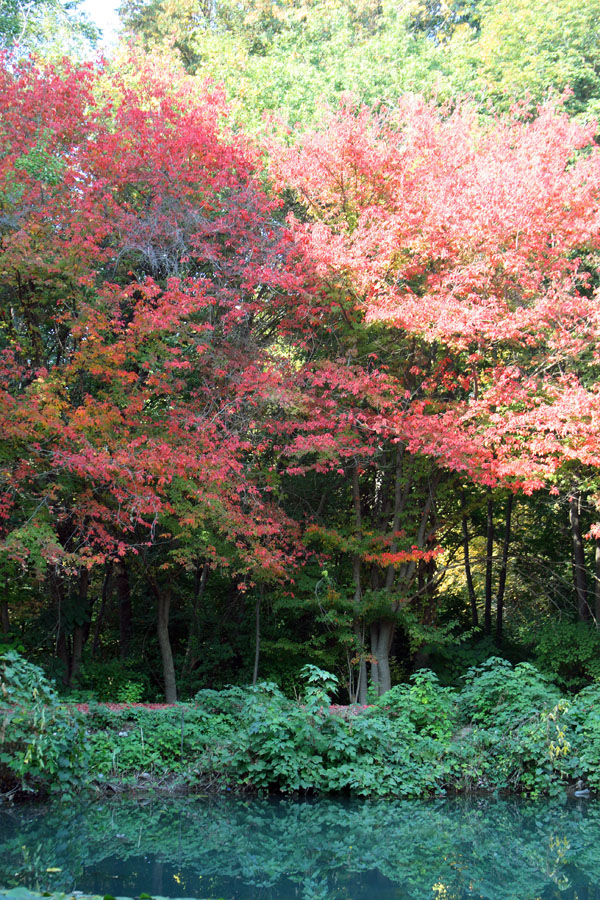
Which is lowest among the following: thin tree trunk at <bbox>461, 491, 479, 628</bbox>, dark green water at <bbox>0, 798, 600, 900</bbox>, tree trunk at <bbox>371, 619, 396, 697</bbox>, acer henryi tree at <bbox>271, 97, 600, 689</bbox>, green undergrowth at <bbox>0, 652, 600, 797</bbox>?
dark green water at <bbox>0, 798, 600, 900</bbox>

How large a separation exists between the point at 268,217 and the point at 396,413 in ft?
11.1

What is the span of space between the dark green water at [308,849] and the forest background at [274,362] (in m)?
3.15

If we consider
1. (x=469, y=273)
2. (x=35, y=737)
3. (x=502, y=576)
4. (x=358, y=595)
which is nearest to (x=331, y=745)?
(x=35, y=737)

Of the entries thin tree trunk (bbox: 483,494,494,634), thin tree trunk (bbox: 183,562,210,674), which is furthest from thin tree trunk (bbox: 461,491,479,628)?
thin tree trunk (bbox: 183,562,210,674)

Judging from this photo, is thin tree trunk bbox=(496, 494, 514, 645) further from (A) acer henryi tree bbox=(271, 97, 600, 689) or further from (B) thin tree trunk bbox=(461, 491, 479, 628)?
(A) acer henryi tree bbox=(271, 97, 600, 689)

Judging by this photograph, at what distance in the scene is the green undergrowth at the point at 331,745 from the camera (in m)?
7.76

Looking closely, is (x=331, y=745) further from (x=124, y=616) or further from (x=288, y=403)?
(x=124, y=616)

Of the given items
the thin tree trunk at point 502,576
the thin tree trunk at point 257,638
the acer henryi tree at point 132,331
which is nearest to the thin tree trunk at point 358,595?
the acer henryi tree at point 132,331

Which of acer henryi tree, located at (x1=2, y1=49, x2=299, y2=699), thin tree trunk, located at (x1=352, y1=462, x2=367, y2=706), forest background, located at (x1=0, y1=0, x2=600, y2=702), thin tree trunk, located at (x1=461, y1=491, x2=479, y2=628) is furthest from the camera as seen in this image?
thin tree trunk, located at (x1=461, y1=491, x2=479, y2=628)

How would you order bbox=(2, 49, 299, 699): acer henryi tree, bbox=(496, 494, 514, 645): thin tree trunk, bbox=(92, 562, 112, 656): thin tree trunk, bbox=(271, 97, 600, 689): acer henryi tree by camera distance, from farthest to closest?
1. bbox=(496, 494, 514, 645): thin tree trunk
2. bbox=(92, 562, 112, 656): thin tree trunk
3. bbox=(271, 97, 600, 689): acer henryi tree
4. bbox=(2, 49, 299, 699): acer henryi tree

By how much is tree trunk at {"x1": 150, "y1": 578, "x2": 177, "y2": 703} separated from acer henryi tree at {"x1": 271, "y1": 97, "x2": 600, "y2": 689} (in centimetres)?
321

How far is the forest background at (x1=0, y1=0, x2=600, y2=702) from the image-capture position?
9.39 m

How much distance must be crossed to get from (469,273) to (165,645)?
22.9 feet

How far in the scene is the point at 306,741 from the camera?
8.00 m
